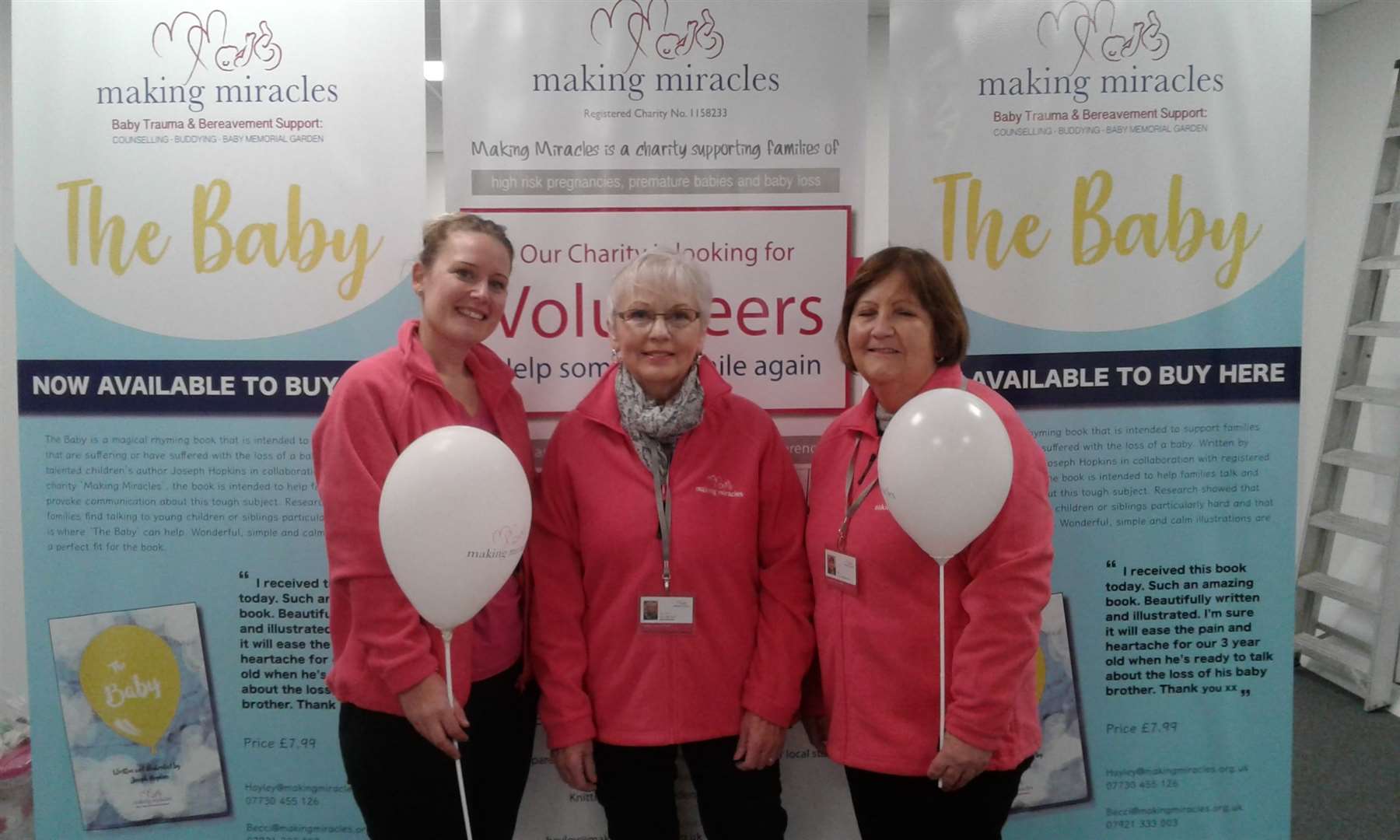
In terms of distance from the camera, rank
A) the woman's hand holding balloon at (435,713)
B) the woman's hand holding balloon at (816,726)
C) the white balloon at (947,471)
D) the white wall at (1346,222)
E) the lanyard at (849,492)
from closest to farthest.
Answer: the white balloon at (947,471)
the woman's hand holding balloon at (435,713)
the lanyard at (849,492)
the woman's hand holding balloon at (816,726)
the white wall at (1346,222)

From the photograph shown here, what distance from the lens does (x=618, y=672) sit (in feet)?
5.74

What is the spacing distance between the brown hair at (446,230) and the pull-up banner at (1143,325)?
1133 millimetres

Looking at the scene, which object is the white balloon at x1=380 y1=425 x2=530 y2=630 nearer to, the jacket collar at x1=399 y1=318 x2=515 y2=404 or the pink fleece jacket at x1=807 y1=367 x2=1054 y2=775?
the jacket collar at x1=399 y1=318 x2=515 y2=404

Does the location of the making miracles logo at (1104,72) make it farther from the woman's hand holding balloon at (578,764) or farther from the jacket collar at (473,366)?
the woman's hand holding balloon at (578,764)

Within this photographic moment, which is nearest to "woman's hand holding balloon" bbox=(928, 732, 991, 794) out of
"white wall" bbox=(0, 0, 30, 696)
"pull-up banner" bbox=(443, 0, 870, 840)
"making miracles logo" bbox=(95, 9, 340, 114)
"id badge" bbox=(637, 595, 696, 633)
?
"id badge" bbox=(637, 595, 696, 633)

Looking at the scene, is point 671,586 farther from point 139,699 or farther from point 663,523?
point 139,699

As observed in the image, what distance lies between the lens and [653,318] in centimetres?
172

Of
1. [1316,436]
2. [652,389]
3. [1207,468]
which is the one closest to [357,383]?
[652,389]

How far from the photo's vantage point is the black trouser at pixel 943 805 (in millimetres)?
1592

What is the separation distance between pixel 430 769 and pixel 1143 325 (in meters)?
2.17

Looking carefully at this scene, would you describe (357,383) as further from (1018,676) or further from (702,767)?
(1018,676)

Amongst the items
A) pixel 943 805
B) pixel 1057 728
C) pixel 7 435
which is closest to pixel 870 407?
pixel 943 805

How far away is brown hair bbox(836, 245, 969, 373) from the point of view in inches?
64.2

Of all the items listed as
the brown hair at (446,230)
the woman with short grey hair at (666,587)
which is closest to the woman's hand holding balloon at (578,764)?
the woman with short grey hair at (666,587)
